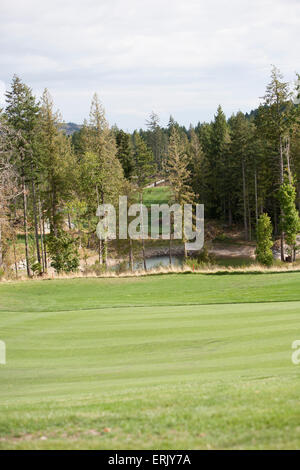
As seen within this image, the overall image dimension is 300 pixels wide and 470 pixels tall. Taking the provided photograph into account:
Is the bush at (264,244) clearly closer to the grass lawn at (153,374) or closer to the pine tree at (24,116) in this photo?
the pine tree at (24,116)

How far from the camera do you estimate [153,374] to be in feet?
29.4

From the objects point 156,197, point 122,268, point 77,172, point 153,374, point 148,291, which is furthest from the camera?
point 156,197

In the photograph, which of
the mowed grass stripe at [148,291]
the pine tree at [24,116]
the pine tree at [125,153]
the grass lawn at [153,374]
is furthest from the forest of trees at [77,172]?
the pine tree at [125,153]

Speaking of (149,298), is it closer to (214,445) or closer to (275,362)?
(275,362)

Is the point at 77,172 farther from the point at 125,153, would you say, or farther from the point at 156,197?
the point at 156,197

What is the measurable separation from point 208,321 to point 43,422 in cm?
699

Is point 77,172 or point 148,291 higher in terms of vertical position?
point 77,172

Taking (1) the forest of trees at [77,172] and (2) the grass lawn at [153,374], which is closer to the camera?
(2) the grass lawn at [153,374]

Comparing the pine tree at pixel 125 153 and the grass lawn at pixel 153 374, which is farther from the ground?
the pine tree at pixel 125 153

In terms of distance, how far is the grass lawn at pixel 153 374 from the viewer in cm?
568

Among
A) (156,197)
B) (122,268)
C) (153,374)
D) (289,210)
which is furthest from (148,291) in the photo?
(156,197)

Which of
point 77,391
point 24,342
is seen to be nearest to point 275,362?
point 77,391

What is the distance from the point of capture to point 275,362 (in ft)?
29.3
